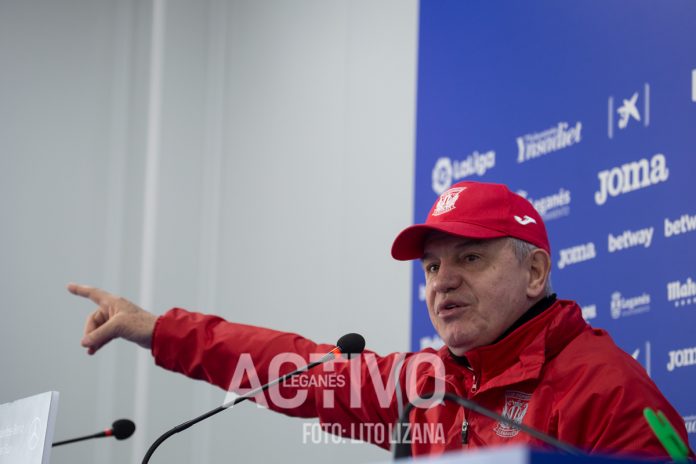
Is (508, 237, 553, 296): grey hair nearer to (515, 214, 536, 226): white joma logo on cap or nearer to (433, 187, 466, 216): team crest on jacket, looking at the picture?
(515, 214, 536, 226): white joma logo on cap

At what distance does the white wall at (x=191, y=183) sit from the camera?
4.00m

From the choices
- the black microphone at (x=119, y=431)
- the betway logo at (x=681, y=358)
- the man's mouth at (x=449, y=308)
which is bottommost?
the black microphone at (x=119, y=431)

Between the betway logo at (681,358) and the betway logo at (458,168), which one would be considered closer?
the betway logo at (681,358)

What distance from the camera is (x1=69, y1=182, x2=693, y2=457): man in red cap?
6.56ft

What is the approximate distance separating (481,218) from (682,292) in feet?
1.99

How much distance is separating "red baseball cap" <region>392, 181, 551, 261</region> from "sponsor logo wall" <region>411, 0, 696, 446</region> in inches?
2.3

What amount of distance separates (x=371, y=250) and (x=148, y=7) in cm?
160

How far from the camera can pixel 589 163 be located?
2826mm

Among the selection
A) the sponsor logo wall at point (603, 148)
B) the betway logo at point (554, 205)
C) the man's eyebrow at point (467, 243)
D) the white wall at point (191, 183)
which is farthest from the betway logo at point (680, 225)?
the white wall at point (191, 183)

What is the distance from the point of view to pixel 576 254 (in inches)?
112

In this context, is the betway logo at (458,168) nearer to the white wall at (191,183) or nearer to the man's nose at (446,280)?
the white wall at (191,183)

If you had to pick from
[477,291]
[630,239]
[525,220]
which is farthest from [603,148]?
[477,291]

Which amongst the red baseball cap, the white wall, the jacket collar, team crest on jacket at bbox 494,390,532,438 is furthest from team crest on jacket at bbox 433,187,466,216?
the white wall

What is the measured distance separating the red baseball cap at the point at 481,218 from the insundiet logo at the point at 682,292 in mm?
420
